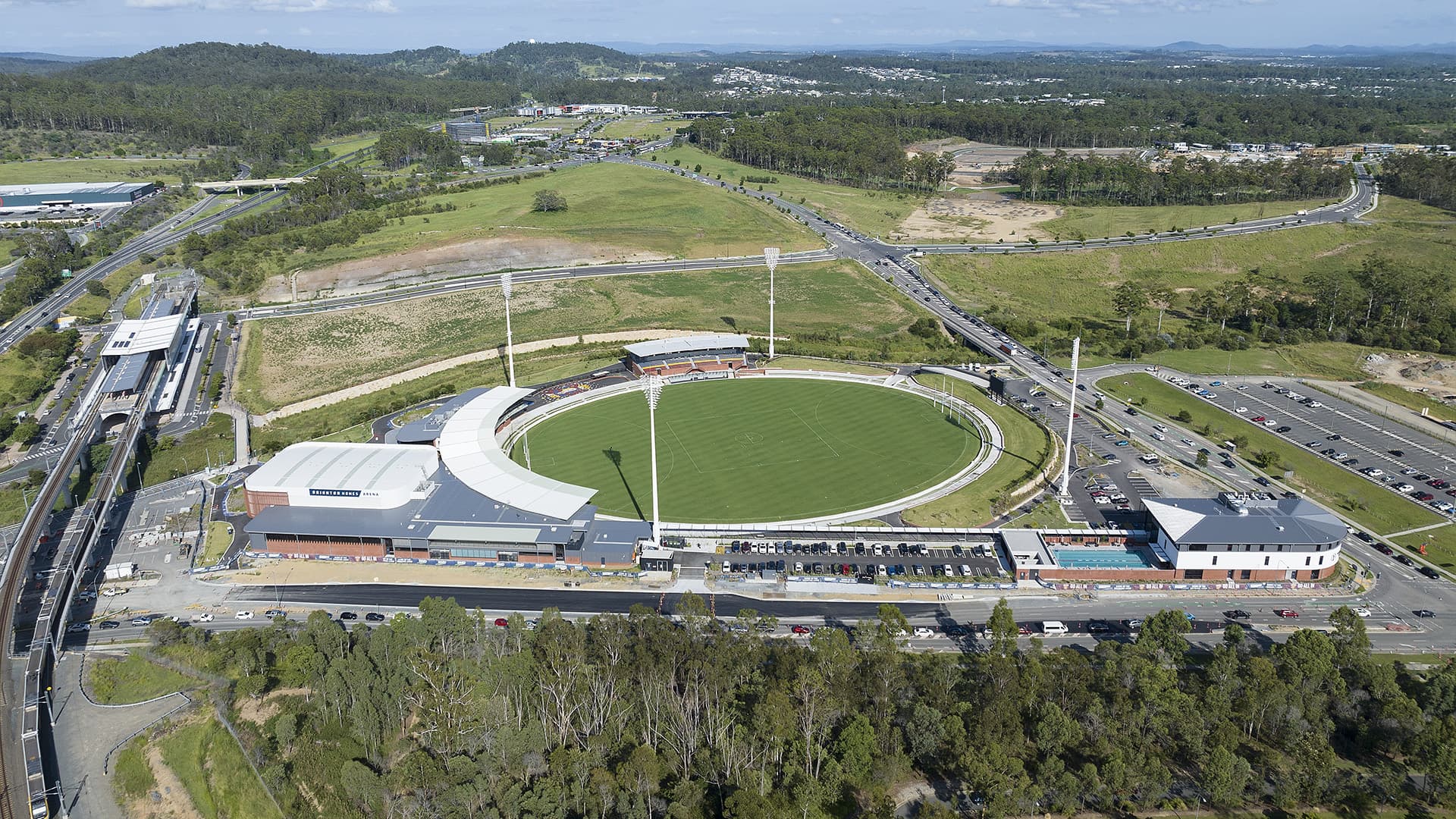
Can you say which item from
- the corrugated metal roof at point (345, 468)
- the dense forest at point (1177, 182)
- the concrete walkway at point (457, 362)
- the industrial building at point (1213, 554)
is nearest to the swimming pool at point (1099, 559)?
the industrial building at point (1213, 554)

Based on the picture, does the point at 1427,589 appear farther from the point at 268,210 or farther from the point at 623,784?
the point at 268,210

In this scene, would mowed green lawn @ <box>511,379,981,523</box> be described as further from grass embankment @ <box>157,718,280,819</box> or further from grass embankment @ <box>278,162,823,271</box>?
grass embankment @ <box>278,162,823,271</box>

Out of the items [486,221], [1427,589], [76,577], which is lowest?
[1427,589]

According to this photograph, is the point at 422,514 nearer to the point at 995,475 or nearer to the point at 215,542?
the point at 215,542

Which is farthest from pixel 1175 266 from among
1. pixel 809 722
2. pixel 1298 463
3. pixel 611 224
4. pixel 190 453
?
pixel 190 453

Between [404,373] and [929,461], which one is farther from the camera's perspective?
[404,373]

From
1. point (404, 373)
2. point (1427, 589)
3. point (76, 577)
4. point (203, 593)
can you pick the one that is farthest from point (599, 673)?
point (404, 373)
